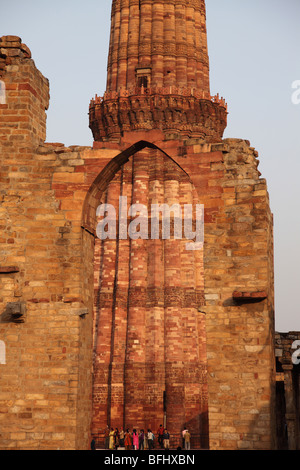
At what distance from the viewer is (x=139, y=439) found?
23922mm

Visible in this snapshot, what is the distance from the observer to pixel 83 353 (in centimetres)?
1298

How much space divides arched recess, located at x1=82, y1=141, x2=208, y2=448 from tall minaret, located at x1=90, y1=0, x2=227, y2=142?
1936mm

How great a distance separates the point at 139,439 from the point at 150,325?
4423 millimetres

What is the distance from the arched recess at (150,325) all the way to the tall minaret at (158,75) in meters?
1.94

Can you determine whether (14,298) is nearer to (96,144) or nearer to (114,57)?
(96,144)

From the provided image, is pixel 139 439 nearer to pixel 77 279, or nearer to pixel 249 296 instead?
pixel 77 279

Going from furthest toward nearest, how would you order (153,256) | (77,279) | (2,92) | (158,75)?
1. (158,75)
2. (153,256)
3. (2,92)
4. (77,279)

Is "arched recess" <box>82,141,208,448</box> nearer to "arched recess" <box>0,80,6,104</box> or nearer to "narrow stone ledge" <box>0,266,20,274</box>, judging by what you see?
"arched recess" <box>0,80,6,104</box>

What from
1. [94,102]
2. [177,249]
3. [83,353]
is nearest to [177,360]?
[177,249]

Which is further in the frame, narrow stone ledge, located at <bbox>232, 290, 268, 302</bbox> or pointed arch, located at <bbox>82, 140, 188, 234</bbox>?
pointed arch, located at <bbox>82, 140, 188, 234</bbox>

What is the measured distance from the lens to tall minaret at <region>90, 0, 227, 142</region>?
29.6 metres

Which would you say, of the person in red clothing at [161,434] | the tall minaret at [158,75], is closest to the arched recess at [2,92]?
the person in red clothing at [161,434]

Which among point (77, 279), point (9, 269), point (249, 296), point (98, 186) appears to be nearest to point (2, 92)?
point (98, 186)

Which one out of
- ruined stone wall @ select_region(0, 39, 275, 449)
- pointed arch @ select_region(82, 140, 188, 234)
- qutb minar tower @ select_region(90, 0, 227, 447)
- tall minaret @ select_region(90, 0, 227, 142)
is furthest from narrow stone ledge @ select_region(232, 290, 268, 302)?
tall minaret @ select_region(90, 0, 227, 142)
